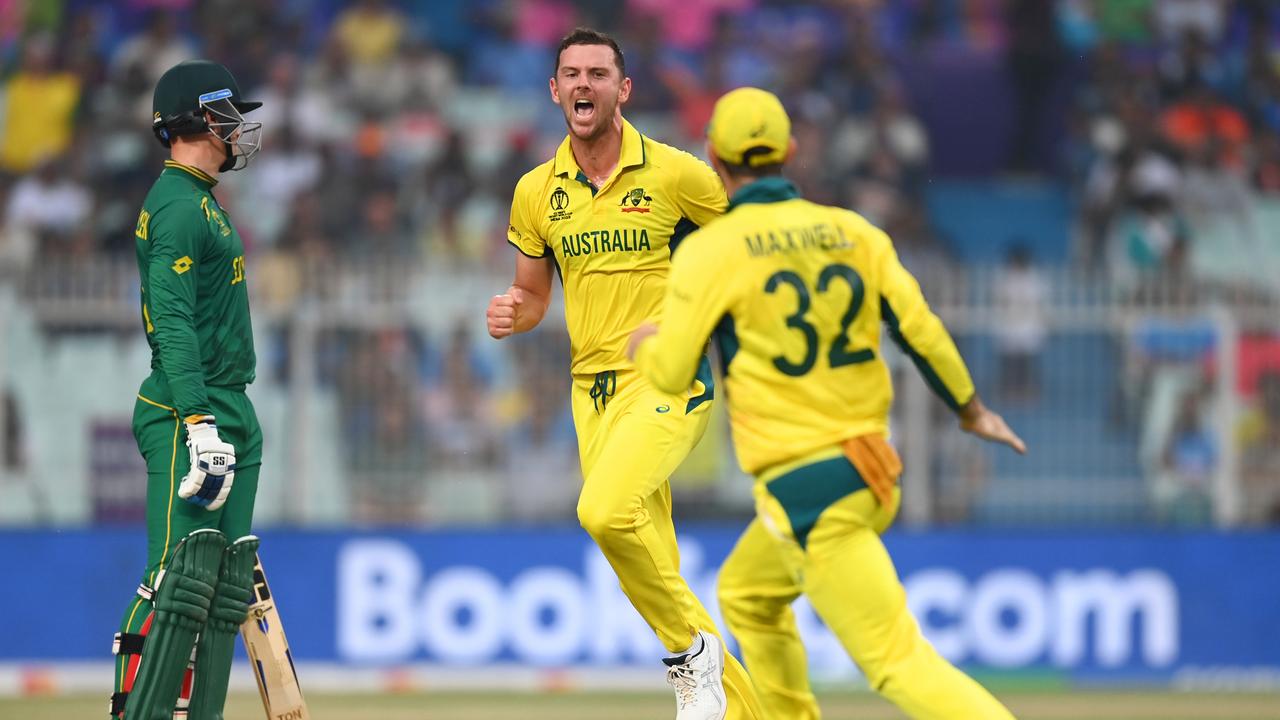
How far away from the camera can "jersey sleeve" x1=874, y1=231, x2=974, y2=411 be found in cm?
643

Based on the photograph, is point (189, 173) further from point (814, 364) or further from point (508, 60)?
point (508, 60)

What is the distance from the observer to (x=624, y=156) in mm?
8047

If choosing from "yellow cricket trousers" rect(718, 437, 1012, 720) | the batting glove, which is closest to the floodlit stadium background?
the batting glove

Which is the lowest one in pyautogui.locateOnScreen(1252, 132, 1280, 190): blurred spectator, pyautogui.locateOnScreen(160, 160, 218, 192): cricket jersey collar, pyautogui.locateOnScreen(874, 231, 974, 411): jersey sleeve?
pyautogui.locateOnScreen(874, 231, 974, 411): jersey sleeve

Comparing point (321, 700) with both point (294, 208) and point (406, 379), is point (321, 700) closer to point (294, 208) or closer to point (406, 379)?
point (406, 379)

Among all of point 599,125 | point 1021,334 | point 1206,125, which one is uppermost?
point 1206,125

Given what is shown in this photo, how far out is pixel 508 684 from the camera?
42.5 feet

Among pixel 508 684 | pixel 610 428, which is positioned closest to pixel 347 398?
pixel 508 684

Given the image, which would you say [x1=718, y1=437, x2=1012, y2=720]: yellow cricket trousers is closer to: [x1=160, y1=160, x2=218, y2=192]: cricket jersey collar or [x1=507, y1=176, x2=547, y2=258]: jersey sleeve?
[x1=507, y1=176, x2=547, y2=258]: jersey sleeve

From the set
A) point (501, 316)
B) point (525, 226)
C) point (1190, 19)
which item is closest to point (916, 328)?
point (501, 316)

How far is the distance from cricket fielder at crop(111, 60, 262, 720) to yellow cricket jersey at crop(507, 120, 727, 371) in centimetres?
139

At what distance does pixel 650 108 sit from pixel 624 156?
413 inches

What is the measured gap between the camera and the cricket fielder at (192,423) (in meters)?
7.17

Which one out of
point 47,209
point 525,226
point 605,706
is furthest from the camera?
point 47,209
